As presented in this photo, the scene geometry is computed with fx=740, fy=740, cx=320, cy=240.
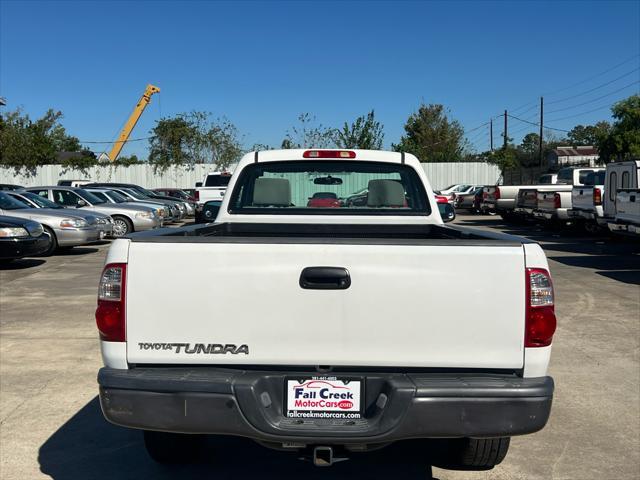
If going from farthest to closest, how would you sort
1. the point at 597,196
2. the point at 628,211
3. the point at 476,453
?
the point at 597,196
the point at 628,211
the point at 476,453

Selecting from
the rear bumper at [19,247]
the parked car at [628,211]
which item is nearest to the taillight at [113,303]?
the rear bumper at [19,247]

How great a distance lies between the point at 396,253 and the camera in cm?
338

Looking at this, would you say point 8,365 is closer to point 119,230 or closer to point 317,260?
point 317,260

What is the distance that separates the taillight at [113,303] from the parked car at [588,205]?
54.5 ft

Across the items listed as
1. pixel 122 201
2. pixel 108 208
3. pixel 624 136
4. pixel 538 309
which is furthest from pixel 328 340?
pixel 624 136

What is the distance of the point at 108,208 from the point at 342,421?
18.6 metres

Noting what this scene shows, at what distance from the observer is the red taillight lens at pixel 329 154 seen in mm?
5684

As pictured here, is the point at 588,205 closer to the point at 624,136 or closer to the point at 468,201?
the point at 468,201

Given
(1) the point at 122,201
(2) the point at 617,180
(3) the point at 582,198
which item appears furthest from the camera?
(1) the point at 122,201

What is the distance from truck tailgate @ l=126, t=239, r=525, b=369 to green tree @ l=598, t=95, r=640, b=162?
36.3 meters

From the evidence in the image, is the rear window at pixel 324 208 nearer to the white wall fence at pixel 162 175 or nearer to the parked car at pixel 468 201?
the parked car at pixel 468 201

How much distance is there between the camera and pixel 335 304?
3402mm

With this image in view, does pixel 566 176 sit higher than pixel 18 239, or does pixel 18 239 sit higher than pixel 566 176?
pixel 566 176

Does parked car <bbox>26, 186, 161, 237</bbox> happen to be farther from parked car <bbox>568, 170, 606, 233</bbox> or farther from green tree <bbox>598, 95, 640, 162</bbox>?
green tree <bbox>598, 95, 640, 162</bbox>
